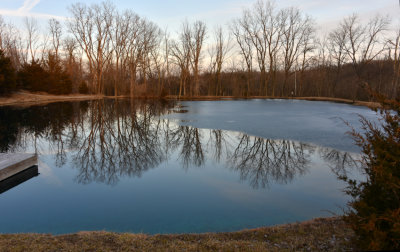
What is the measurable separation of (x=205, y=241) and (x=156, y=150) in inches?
247

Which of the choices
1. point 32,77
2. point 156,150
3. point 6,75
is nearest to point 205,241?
point 156,150

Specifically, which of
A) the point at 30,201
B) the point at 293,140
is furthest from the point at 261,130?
the point at 30,201

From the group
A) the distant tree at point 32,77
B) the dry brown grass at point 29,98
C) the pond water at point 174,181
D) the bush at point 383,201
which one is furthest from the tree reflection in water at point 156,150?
the distant tree at point 32,77

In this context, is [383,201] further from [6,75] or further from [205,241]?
[6,75]

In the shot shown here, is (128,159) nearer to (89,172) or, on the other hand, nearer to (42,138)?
(89,172)

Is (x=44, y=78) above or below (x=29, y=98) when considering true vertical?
above

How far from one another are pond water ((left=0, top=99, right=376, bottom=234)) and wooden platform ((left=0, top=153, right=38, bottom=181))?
0.38 metres

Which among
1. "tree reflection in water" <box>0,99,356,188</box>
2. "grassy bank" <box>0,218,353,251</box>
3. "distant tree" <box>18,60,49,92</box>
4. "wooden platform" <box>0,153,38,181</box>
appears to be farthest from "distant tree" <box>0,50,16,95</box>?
"grassy bank" <box>0,218,353,251</box>

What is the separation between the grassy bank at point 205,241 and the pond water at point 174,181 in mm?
510

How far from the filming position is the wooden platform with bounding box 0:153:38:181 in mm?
6453

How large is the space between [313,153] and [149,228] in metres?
6.76

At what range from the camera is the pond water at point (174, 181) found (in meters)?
4.59

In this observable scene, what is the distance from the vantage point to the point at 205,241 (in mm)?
3553

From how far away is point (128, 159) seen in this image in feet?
27.4
